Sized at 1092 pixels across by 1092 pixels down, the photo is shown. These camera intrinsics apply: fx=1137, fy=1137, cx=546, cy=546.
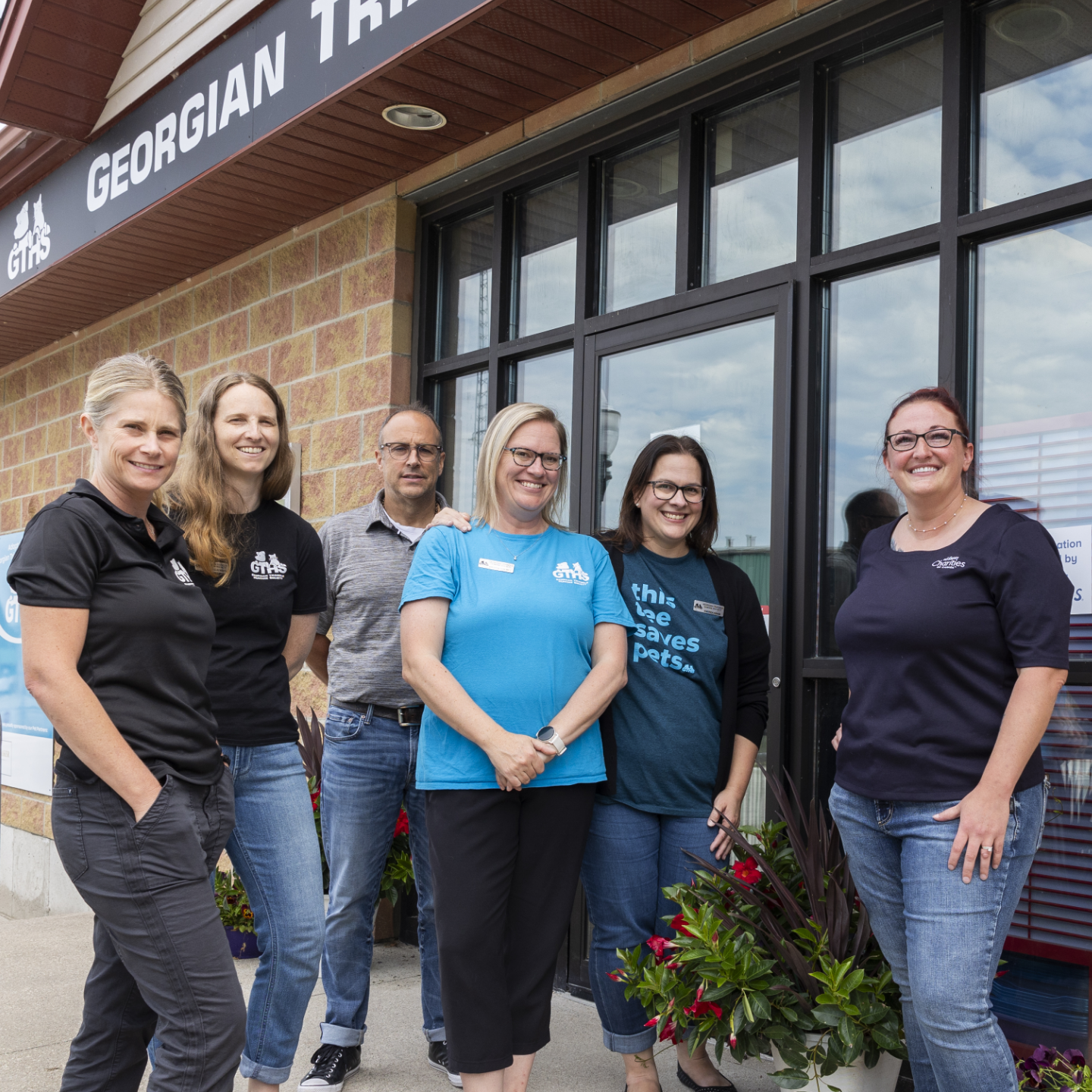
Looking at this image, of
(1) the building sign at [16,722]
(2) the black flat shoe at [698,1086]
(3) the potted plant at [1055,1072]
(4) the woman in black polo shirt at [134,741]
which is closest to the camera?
(4) the woman in black polo shirt at [134,741]

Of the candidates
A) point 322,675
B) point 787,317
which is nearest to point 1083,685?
point 787,317

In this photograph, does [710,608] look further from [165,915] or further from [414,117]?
[414,117]

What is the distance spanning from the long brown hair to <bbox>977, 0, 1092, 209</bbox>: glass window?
2155 mm

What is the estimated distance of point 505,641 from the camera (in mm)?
2785

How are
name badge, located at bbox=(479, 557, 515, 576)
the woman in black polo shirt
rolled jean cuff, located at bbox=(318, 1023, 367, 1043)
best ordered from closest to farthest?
the woman in black polo shirt, name badge, located at bbox=(479, 557, 515, 576), rolled jean cuff, located at bbox=(318, 1023, 367, 1043)

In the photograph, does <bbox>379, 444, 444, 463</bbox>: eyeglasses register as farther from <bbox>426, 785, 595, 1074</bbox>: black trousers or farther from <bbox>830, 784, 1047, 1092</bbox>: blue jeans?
<bbox>830, 784, 1047, 1092</bbox>: blue jeans

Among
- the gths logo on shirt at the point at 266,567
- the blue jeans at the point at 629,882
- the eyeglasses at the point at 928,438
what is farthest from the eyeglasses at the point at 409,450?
the eyeglasses at the point at 928,438

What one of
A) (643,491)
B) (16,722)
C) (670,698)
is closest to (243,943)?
(670,698)

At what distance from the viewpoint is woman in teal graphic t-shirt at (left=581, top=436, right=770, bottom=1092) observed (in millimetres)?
3066

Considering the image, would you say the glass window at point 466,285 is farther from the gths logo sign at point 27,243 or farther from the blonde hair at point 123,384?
the blonde hair at point 123,384

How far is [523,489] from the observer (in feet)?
9.57

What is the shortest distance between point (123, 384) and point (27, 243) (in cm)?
477

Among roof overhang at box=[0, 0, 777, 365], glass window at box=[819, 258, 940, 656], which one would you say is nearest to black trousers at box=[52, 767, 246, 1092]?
glass window at box=[819, 258, 940, 656]

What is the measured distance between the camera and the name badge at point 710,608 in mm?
3154
